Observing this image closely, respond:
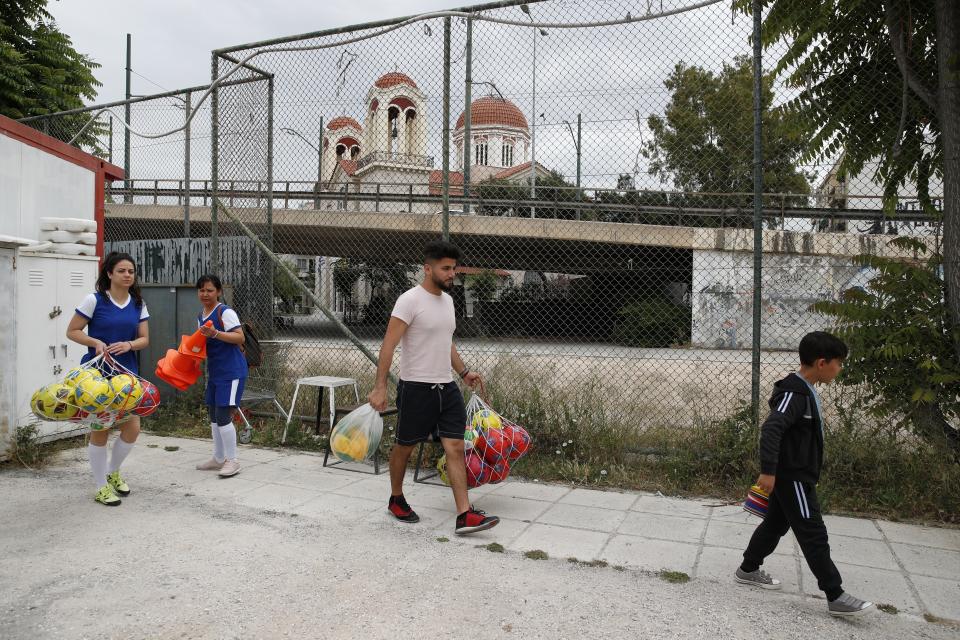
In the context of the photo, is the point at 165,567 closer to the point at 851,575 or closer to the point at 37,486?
the point at 37,486

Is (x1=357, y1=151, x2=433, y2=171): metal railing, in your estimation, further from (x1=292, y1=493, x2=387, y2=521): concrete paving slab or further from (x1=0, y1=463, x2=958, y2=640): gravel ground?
(x1=0, y1=463, x2=958, y2=640): gravel ground

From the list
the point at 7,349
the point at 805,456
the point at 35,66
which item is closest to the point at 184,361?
the point at 7,349

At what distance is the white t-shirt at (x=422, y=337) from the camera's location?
15.6 feet

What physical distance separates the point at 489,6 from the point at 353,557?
16.1 feet

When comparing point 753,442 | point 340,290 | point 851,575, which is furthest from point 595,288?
point 851,575

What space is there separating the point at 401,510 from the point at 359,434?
→ 59 cm

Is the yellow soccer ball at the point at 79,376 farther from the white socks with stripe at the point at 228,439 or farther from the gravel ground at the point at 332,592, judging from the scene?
the white socks with stripe at the point at 228,439

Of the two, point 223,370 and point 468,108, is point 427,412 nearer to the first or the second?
point 223,370

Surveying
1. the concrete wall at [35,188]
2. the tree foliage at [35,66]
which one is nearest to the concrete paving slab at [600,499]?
the concrete wall at [35,188]

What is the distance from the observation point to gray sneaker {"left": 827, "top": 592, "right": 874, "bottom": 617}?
11.2 ft

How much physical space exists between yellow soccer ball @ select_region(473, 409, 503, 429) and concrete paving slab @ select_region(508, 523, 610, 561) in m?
0.74

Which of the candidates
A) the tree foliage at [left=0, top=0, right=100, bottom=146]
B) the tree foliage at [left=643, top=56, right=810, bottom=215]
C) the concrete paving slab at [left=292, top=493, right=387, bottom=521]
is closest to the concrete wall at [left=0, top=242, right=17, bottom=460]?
the concrete paving slab at [left=292, top=493, right=387, bottom=521]

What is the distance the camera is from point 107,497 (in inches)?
207

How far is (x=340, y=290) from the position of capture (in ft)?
112
